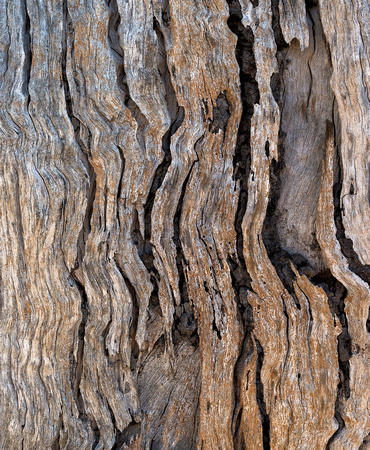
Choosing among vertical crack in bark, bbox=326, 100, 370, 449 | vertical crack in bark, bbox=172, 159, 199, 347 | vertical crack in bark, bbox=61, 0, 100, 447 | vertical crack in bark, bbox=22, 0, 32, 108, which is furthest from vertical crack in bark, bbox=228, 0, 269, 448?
vertical crack in bark, bbox=22, 0, 32, 108

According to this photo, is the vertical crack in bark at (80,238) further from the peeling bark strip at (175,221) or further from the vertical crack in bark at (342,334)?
the vertical crack in bark at (342,334)

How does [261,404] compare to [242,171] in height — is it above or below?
below

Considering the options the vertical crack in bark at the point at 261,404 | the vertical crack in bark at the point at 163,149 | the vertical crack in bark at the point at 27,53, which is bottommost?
the vertical crack in bark at the point at 261,404

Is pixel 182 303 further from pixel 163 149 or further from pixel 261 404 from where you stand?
pixel 163 149

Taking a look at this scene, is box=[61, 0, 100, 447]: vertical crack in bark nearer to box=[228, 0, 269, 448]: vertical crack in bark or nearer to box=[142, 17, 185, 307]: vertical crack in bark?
box=[142, 17, 185, 307]: vertical crack in bark

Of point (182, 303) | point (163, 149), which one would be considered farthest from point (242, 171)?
point (182, 303)

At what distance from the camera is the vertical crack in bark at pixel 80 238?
1.99 meters

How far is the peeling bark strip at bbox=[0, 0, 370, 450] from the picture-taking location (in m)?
1.90

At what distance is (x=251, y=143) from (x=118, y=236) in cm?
81

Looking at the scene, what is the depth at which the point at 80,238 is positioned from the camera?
200 cm

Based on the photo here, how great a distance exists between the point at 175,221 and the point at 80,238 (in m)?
0.49

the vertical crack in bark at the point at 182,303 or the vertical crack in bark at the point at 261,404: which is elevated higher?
the vertical crack in bark at the point at 182,303

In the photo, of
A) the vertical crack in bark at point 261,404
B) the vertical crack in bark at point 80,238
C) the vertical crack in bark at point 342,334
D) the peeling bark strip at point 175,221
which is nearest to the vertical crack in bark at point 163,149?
the peeling bark strip at point 175,221

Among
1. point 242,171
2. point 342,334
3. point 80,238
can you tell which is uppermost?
point 242,171
